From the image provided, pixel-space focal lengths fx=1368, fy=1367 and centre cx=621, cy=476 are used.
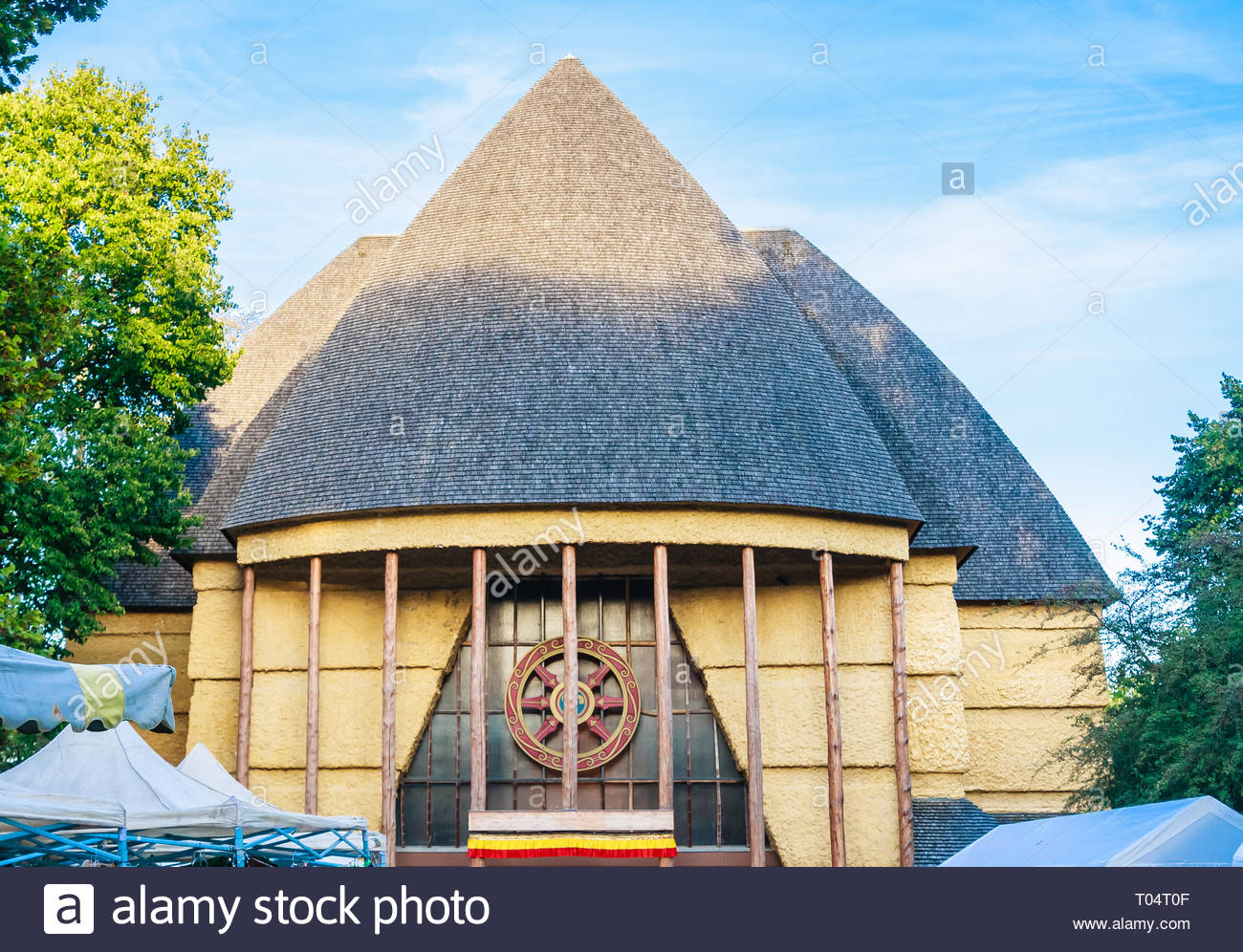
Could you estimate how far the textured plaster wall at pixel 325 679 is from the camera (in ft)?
75.3

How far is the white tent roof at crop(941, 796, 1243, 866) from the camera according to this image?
36.9 feet

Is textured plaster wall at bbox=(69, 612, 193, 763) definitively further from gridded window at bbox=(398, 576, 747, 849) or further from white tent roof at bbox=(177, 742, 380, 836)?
white tent roof at bbox=(177, 742, 380, 836)

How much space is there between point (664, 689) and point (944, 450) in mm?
10072

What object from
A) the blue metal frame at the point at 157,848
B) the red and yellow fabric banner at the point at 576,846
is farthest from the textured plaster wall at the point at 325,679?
the blue metal frame at the point at 157,848

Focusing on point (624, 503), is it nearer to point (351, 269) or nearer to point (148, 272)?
point (148, 272)

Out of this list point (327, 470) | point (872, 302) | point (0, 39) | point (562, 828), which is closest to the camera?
point (0, 39)

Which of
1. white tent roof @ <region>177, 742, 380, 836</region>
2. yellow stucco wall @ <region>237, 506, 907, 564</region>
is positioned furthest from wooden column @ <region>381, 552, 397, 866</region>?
white tent roof @ <region>177, 742, 380, 836</region>

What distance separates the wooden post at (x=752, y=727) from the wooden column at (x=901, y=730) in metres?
2.62

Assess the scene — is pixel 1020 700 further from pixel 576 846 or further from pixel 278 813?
pixel 278 813

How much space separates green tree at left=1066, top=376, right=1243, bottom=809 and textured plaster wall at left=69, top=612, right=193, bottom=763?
51.2 feet

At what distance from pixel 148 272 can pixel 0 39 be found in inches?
291

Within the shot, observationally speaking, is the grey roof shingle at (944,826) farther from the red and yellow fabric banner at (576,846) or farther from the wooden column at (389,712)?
the wooden column at (389,712)

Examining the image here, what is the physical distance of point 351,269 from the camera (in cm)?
3097
